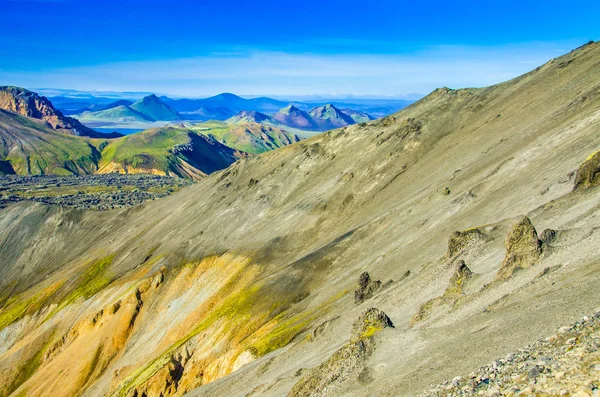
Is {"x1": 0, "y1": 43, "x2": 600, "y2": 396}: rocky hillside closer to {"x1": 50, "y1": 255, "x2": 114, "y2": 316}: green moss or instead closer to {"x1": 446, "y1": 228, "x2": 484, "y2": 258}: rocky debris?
{"x1": 446, "y1": 228, "x2": 484, "y2": 258}: rocky debris

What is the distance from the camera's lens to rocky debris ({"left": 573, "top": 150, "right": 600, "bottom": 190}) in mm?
41406

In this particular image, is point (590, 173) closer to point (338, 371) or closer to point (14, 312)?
point (338, 371)

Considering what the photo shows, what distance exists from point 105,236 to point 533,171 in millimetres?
130598

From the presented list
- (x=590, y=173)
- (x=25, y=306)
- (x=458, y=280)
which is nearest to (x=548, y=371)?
(x=458, y=280)

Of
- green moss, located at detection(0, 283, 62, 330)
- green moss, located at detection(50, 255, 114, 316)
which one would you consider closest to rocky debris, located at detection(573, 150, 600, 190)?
green moss, located at detection(50, 255, 114, 316)

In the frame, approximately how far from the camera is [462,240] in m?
44.7

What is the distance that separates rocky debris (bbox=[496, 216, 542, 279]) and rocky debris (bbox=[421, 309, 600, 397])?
46.1ft

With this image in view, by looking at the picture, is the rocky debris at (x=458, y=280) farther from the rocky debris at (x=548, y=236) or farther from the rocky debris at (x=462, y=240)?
the rocky debris at (x=548, y=236)

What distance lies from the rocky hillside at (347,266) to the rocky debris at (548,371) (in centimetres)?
70

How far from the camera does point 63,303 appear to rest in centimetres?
11094

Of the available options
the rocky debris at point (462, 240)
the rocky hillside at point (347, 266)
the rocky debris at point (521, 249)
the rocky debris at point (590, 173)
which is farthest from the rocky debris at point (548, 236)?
the rocky debris at point (590, 173)

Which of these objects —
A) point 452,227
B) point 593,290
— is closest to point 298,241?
point 452,227

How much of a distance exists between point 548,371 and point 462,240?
92.5 feet

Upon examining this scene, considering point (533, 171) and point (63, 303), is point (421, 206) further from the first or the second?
point (63, 303)
